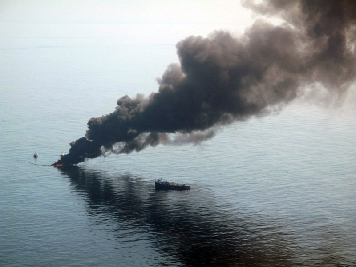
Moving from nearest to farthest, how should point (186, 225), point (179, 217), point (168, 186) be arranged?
point (186, 225), point (179, 217), point (168, 186)

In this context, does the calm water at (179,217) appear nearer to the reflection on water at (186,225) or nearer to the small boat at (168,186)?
the reflection on water at (186,225)

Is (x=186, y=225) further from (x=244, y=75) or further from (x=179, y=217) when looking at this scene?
(x=244, y=75)

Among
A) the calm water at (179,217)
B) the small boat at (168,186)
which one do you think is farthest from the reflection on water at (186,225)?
the small boat at (168,186)

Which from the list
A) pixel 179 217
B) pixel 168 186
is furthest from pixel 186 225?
pixel 168 186

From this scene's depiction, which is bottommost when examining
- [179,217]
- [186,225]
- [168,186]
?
[186,225]

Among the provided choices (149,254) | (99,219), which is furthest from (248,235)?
(99,219)
